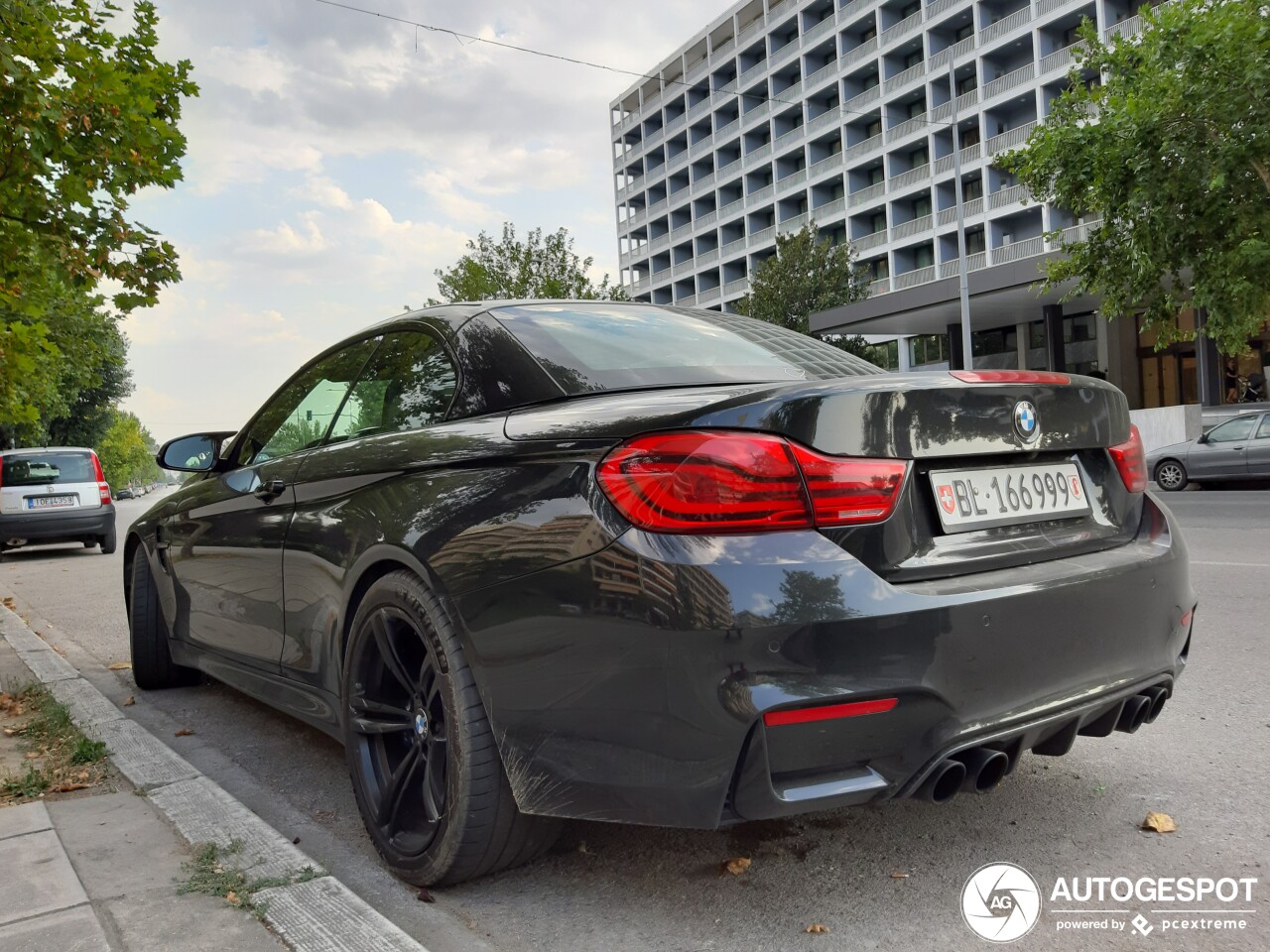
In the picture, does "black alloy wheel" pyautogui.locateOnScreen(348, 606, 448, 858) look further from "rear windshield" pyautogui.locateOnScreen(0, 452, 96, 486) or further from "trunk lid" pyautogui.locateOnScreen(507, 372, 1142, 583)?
"rear windshield" pyautogui.locateOnScreen(0, 452, 96, 486)

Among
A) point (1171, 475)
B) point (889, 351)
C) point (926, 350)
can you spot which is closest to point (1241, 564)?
point (1171, 475)

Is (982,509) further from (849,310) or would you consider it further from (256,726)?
(849,310)

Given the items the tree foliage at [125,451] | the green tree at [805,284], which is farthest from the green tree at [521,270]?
the tree foliage at [125,451]

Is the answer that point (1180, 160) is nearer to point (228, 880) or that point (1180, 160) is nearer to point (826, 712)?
point (826, 712)

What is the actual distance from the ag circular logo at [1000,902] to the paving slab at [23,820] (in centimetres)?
248

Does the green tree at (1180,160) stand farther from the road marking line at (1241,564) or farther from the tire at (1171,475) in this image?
the road marking line at (1241,564)

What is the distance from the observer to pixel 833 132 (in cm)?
5591

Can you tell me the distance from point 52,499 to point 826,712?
50.9 ft

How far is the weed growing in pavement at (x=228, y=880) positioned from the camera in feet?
7.82

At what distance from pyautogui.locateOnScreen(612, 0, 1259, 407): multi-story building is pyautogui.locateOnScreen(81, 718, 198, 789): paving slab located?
89.9 ft

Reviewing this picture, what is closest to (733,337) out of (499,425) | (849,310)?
(499,425)

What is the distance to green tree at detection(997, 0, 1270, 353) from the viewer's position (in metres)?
14.5

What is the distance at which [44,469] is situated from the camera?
14.8m

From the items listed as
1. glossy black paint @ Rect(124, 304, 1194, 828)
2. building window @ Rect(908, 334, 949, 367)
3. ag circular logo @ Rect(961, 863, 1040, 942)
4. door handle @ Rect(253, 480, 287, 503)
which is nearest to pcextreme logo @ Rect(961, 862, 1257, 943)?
ag circular logo @ Rect(961, 863, 1040, 942)
